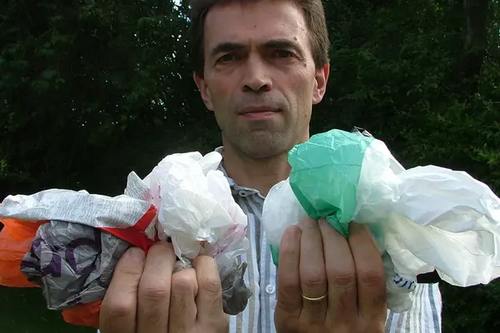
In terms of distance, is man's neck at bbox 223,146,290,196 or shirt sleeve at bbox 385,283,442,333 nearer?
shirt sleeve at bbox 385,283,442,333

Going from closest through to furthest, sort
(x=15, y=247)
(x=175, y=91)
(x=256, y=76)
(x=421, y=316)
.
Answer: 1. (x=15, y=247)
2. (x=421, y=316)
3. (x=256, y=76)
4. (x=175, y=91)

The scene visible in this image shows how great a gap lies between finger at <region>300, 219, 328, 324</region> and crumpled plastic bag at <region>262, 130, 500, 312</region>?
0.18 ft

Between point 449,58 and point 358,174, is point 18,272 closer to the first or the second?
point 358,174

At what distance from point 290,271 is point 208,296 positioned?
0.76ft

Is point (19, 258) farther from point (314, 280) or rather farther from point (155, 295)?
point (314, 280)

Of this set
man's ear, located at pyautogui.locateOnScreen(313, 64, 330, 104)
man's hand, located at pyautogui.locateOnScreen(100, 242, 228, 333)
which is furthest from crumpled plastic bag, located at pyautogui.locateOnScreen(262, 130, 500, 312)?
man's ear, located at pyautogui.locateOnScreen(313, 64, 330, 104)

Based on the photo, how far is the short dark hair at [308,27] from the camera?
2.40 meters

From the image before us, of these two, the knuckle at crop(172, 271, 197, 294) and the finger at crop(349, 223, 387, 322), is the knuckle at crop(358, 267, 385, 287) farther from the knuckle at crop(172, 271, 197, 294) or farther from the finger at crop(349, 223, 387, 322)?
the knuckle at crop(172, 271, 197, 294)

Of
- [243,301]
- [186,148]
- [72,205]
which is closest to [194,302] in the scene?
[243,301]

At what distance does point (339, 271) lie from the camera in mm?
1418

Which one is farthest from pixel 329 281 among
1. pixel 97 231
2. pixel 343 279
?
pixel 97 231

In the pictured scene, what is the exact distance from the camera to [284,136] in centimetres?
225

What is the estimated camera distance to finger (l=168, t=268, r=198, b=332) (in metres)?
1.45

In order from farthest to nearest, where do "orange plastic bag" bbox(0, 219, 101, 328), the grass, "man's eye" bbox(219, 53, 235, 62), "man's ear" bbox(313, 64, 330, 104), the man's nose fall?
1. the grass
2. "man's ear" bbox(313, 64, 330, 104)
3. "man's eye" bbox(219, 53, 235, 62)
4. the man's nose
5. "orange plastic bag" bbox(0, 219, 101, 328)
